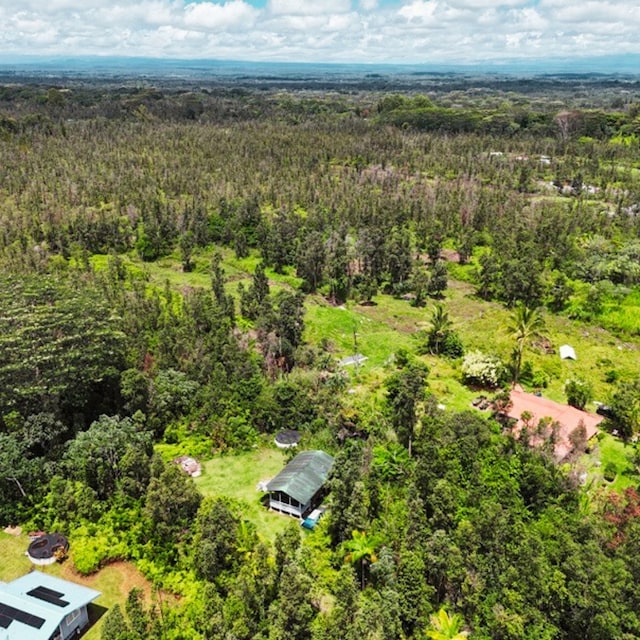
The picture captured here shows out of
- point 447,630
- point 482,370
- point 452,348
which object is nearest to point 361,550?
point 447,630

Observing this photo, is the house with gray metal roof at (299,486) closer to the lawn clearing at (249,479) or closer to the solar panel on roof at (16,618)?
the lawn clearing at (249,479)

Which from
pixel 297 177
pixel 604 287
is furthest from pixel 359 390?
pixel 297 177

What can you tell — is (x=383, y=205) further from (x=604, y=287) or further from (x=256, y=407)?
(x=256, y=407)

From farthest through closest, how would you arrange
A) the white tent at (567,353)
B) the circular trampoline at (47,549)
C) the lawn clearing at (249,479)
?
the white tent at (567,353) < the lawn clearing at (249,479) < the circular trampoline at (47,549)

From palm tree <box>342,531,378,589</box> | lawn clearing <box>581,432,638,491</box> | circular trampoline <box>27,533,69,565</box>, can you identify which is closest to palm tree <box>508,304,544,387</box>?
lawn clearing <box>581,432,638,491</box>

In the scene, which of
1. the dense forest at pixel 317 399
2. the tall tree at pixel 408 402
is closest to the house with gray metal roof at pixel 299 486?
the dense forest at pixel 317 399

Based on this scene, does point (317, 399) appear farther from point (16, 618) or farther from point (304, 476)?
point (16, 618)

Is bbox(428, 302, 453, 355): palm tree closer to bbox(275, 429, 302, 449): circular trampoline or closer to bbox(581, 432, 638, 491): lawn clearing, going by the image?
bbox(581, 432, 638, 491): lawn clearing
